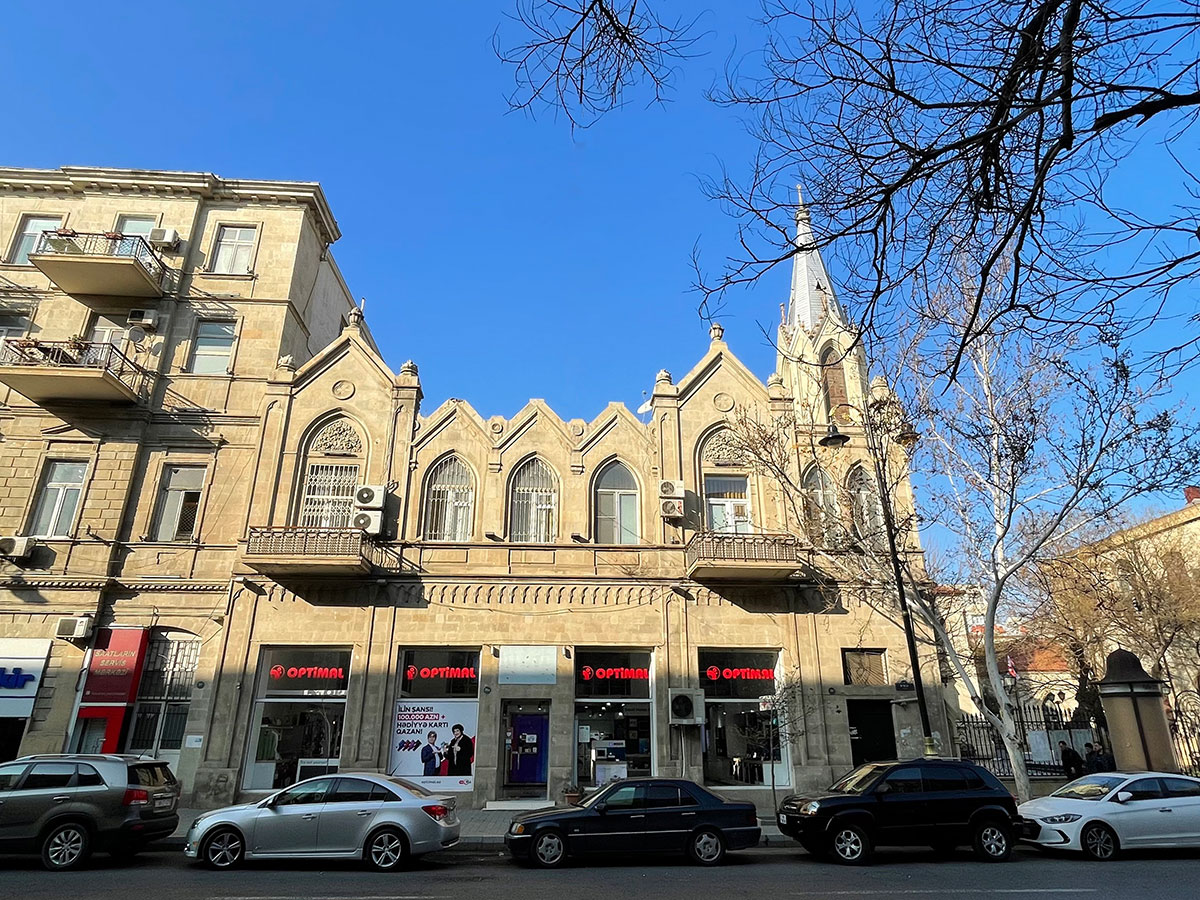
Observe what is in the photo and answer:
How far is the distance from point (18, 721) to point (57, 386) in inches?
359

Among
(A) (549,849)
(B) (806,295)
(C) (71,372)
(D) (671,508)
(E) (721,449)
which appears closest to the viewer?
(A) (549,849)

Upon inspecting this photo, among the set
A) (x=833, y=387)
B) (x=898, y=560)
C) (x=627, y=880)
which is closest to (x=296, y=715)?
(x=627, y=880)

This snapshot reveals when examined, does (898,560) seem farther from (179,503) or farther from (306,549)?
(179,503)

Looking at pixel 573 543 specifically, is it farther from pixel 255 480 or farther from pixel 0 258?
pixel 0 258

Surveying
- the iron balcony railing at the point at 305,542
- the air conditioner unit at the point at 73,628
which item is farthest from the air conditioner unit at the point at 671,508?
the air conditioner unit at the point at 73,628

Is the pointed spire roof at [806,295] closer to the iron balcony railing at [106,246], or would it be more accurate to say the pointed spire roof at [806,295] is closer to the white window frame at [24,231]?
the iron balcony railing at [106,246]

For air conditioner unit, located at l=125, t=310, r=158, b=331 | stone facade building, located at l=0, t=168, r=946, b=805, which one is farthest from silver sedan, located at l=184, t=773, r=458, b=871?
air conditioner unit, located at l=125, t=310, r=158, b=331

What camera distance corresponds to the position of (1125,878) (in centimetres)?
1038

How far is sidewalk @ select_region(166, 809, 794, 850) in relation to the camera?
1360 cm

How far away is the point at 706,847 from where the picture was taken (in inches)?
472

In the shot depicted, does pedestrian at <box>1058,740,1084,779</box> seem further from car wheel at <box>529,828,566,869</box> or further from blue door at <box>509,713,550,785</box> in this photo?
car wheel at <box>529,828,566,869</box>

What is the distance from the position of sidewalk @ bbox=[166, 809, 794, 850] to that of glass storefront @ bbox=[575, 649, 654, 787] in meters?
2.59

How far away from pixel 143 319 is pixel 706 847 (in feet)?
72.7

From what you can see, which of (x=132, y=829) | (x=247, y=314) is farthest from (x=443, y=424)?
(x=132, y=829)
